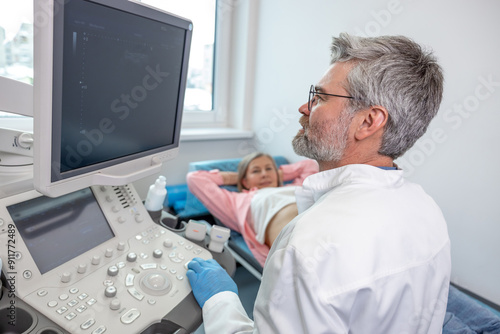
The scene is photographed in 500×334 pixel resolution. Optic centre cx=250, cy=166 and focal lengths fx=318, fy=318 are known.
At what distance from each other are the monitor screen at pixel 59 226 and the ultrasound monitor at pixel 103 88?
11 centimetres

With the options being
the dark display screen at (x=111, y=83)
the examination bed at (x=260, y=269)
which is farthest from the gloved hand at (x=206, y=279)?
the examination bed at (x=260, y=269)

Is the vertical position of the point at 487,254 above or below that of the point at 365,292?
below

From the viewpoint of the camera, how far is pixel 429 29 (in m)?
1.63

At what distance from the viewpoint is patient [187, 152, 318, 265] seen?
66.4 inches

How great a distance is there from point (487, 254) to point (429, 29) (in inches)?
45.7

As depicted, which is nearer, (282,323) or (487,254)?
(282,323)

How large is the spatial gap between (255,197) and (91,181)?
1148mm

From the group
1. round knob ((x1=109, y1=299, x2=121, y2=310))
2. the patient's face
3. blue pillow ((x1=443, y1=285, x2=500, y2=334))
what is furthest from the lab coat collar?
the patient's face

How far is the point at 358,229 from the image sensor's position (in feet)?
2.12

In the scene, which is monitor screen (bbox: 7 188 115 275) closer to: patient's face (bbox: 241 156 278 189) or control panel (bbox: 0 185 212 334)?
control panel (bbox: 0 185 212 334)

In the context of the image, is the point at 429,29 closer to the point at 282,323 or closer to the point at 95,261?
the point at 282,323

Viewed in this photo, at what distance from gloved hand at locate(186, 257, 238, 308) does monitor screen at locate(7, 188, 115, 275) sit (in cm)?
27

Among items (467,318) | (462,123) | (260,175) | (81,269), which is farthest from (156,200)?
A: (462,123)

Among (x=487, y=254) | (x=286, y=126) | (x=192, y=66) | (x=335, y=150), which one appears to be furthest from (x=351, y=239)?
(x=192, y=66)
